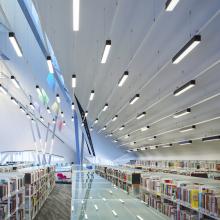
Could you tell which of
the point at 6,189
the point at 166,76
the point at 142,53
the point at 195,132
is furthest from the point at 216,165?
the point at 6,189

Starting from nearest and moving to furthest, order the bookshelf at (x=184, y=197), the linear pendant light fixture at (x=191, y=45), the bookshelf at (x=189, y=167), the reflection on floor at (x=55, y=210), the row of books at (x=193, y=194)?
the row of books at (x=193, y=194) < the bookshelf at (x=184, y=197) < the linear pendant light fixture at (x=191, y=45) < the reflection on floor at (x=55, y=210) < the bookshelf at (x=189, y=167)

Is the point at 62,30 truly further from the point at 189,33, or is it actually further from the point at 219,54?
the point at 219,54

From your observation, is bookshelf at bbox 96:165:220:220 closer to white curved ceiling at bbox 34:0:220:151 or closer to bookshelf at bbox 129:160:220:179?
white curved ceiling at bbox 34:0:220:151

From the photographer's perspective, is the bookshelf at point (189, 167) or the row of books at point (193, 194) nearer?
the row of books at point (193, 194)

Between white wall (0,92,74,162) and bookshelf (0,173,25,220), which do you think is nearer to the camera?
bookshelf (0,173,25,220)

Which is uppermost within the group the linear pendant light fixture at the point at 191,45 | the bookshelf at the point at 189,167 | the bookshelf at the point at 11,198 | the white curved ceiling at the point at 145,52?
the white curved ceiling at the point at 145,52

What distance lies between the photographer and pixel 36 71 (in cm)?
1777

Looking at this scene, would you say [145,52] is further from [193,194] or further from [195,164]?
[195,164]

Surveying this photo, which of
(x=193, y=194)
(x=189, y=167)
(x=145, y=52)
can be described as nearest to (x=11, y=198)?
(x=193, y=194)

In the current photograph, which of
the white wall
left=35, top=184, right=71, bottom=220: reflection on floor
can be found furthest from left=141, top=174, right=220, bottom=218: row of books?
the white wall

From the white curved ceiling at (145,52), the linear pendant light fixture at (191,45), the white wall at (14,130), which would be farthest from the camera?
the white wall at (14,130)

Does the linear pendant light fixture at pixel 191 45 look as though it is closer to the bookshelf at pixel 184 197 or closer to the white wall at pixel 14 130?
the bookshelf at pixel 184 197

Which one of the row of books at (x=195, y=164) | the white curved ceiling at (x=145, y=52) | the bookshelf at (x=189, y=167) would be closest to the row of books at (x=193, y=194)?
the white curved ceiling at (x=145, y=52)

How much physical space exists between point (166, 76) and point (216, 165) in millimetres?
6457
